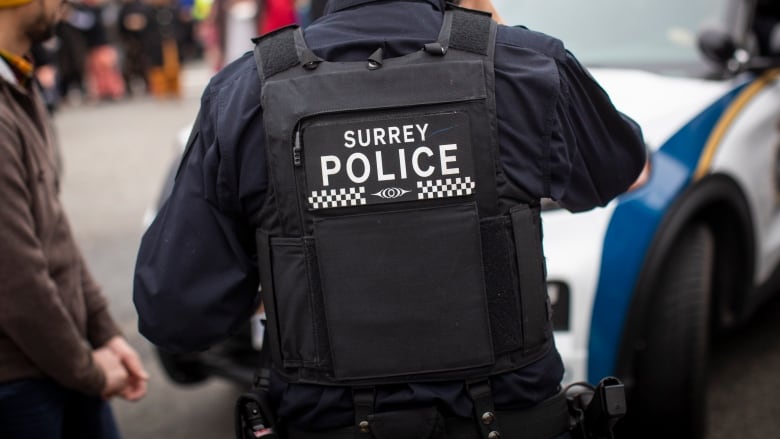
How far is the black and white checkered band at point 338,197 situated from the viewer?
1.81 m

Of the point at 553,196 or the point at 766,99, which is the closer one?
the point at 553,196

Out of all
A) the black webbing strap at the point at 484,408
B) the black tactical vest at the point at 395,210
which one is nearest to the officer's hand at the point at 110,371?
the black tactical vest at the point at 395,210

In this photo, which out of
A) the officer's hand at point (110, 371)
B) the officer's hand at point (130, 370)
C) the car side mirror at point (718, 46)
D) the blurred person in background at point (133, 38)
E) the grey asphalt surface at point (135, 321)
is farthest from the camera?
the blurred person in background at point (133, 38)

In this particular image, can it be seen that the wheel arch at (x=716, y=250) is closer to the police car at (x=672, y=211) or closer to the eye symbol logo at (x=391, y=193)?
the police car at (x=672, y=211)

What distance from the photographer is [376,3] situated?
6.20 ft

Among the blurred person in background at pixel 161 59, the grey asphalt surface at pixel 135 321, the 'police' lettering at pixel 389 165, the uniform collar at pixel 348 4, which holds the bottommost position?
the blurred person in background at pixel 161 59

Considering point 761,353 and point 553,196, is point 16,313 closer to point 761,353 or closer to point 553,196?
point 553,196

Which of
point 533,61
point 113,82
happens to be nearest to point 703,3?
point 533,61

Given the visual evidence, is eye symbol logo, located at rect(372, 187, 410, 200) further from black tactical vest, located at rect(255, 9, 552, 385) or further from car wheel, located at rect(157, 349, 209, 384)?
car wheel, located at rect(157, 349, 209, 384)

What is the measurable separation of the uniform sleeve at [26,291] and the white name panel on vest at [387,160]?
740 mm

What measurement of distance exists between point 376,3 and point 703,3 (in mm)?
2861

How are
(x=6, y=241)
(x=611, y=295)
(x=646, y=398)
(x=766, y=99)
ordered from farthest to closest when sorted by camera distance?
1. (x=766, y=99)
2. (x=646, y=398)
3. (x=611, y=295)
4. (x=6, y=241)

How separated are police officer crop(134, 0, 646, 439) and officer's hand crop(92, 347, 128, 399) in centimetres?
61

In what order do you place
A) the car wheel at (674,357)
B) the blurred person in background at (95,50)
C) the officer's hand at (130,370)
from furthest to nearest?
1. the blurred person in background at (95,50)
2. the car wheel at (674,357)
3. the officer's hand at (130,370)
